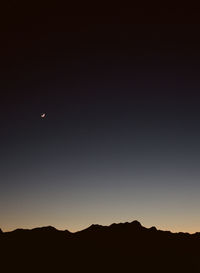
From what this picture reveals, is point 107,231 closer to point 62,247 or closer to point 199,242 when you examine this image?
point 62,247

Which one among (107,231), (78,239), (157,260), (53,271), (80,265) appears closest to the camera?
(53,271)

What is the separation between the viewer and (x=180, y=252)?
174m

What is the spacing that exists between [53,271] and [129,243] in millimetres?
50347

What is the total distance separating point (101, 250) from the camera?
162m

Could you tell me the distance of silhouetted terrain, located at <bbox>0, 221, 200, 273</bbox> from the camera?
5684 inches

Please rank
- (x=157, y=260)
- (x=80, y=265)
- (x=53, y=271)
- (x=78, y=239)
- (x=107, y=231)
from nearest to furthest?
(x=53, y=271) < (x=80, y=265) < (x=157, y=260) < (x=78, y=239) < (x=107, y=231)

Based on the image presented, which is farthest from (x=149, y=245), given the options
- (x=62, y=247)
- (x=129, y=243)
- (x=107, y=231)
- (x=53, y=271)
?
(x=53, y=271)

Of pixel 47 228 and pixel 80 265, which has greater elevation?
pixel 47 228

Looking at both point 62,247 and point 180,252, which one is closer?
point 62,247

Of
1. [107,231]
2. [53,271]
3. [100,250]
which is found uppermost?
[107,231]

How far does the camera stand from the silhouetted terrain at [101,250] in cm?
14438

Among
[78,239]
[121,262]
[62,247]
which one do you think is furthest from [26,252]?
[121,262]

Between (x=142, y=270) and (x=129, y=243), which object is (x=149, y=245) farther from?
(x=142, y=270)

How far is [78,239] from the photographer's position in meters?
172
